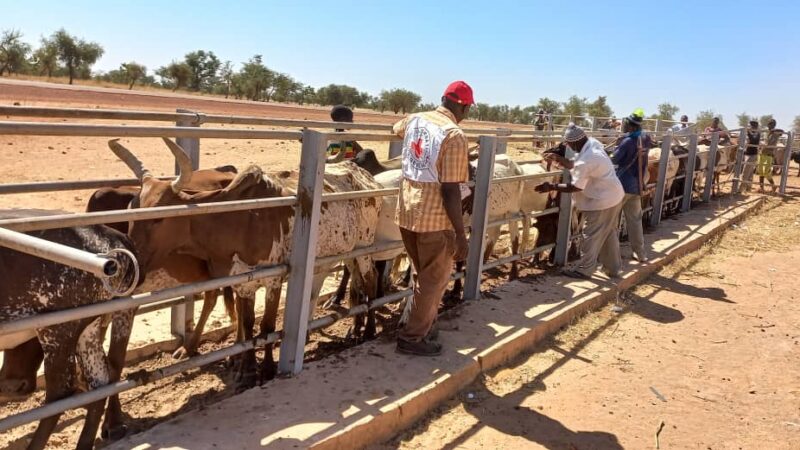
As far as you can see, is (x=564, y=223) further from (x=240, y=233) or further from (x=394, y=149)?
(x=240, y=233)

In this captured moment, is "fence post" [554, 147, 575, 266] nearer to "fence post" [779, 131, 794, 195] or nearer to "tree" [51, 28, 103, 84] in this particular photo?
"fence post" [779, 131, 794, 195]

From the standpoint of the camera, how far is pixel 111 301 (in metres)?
3.18

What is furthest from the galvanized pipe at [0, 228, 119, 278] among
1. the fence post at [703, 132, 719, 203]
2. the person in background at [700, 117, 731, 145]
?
the person in background at [700, 117, 731, 145]

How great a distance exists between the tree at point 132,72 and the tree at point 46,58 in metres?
5.49

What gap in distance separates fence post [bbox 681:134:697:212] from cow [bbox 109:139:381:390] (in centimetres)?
1034

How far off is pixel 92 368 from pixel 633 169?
7.09 metres

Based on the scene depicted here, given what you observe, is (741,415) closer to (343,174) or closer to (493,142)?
(493,142)

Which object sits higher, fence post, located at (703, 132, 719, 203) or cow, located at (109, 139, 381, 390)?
fence post, located at (703, 132, 719, 203)

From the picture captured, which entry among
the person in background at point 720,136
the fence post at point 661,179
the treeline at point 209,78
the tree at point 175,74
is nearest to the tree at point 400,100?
the treeline at point 209,78

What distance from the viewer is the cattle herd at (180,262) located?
3244mm

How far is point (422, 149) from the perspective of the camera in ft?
14.6

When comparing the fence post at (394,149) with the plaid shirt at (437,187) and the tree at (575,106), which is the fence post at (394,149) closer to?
the plaid shirt at (437,187)

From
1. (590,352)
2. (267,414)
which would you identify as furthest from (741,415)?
(267,414)

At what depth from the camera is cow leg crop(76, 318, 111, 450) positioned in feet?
11.5
